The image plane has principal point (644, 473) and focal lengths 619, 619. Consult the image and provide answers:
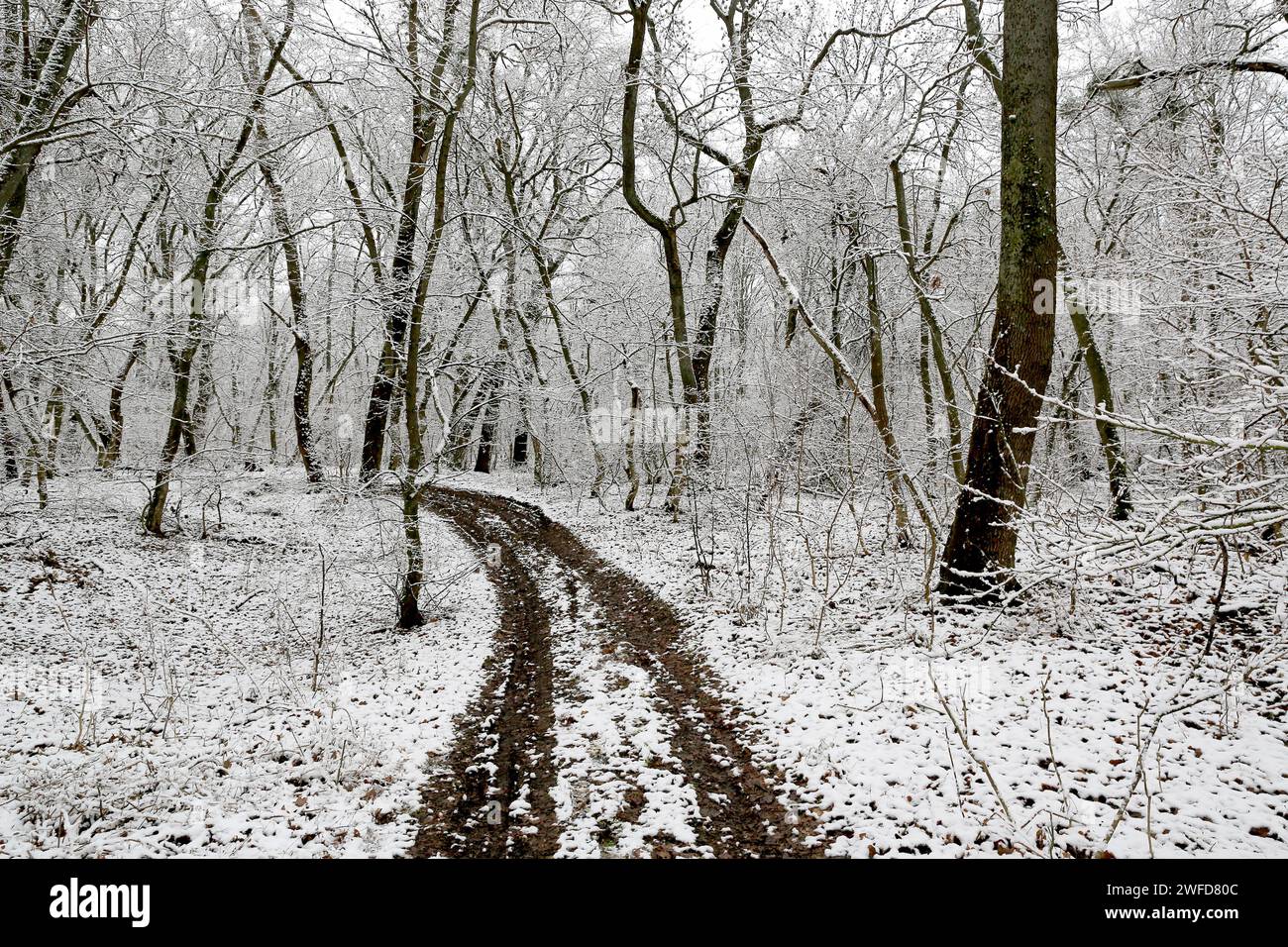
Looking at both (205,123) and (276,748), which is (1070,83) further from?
(276,748)

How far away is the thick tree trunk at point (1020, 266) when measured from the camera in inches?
239

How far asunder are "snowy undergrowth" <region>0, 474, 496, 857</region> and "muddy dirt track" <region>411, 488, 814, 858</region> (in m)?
0.32

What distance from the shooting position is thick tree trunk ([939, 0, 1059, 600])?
20.0 feet

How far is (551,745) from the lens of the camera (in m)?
5.50
